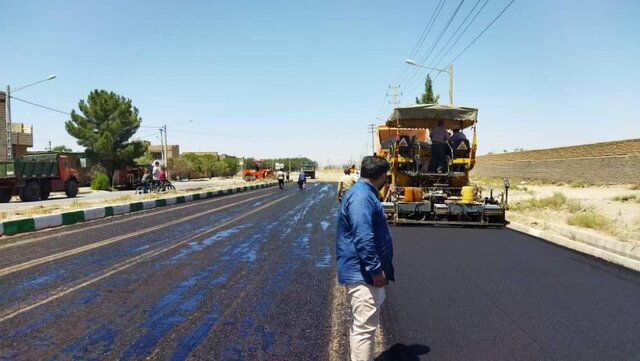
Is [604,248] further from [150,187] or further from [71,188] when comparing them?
[71,188]

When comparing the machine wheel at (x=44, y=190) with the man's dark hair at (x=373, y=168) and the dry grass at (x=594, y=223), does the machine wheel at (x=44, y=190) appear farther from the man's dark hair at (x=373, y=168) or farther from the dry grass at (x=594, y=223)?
the man's dark hair at (x=373, y=168)

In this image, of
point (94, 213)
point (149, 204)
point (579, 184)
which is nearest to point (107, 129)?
point (149, 204)

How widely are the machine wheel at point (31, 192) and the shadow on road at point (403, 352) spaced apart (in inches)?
1086

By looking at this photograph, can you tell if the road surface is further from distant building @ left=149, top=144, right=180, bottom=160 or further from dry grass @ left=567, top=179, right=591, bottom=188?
distant building @ left=149, top=144, right=180, bottom=160

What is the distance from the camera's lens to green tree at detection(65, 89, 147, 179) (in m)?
45.4

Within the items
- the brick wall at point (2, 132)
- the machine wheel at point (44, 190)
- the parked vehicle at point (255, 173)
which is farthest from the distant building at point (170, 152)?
the machine wheel at point (44, 190)

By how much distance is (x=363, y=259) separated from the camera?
3434 millimetres

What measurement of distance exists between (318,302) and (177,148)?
10841 centimetres

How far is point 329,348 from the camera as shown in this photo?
416 centimetres

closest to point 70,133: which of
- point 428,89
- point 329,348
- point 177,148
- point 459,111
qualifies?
point 428,89

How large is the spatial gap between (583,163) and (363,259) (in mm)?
36059

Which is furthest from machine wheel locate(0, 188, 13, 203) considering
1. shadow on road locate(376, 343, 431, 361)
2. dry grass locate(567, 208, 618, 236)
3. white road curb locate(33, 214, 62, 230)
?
shadow on road locate(376, 343, 431, 361)

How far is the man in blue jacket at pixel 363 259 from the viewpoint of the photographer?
3434mm

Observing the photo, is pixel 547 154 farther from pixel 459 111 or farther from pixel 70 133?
pixel 70 133
